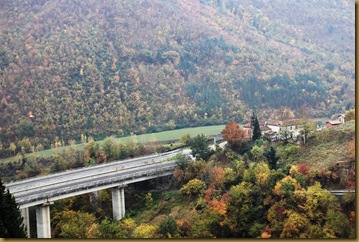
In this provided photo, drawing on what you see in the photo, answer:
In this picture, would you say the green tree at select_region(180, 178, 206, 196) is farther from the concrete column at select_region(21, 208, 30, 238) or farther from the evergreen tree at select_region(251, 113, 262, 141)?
the concrete column at select_region(21, 208, 30, 238)

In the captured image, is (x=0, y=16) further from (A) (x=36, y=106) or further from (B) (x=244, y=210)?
(B) (x=244, y=210)

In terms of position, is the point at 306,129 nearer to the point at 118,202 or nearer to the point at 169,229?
the point at 169,229

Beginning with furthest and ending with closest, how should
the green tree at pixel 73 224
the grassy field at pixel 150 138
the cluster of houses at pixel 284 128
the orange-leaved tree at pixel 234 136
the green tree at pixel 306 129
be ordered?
the grassy field at pixel 150 138, the orange-leaved tree at pixel 234 136, the cluster of houses at pixel 284 128, the green tree at pixel 306 129, the green tree at pixel 73 224

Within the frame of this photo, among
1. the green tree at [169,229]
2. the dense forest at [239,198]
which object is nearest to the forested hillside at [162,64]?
the dense forest at [239,198]

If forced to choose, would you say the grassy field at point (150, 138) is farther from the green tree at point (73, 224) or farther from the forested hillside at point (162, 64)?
the green tree at point (73, 224)

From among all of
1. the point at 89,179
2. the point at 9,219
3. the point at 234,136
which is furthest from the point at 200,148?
the point at 9,219

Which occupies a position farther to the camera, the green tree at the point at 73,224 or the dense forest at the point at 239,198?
the green tree at the point at 73,224

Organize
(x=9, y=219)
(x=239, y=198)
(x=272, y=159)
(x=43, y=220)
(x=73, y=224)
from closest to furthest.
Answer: (x=9, y=219) < (x=239, y=198) < (x=43, y=220) < (x=73, y=224) < (x=272, y=159)
